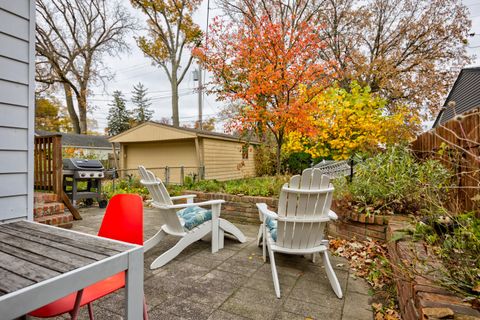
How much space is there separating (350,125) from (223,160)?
22.6ft

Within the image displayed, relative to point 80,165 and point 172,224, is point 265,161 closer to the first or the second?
→ point 80,165

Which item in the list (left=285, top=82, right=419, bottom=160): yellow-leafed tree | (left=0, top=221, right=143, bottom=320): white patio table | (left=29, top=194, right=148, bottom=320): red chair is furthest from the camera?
(left=285, top=82, right=419, bottom=160): yellow-leafed tree

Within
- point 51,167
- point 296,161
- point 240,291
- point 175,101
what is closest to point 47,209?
point 51,167

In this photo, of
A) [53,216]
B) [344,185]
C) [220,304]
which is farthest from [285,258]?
[53,216]

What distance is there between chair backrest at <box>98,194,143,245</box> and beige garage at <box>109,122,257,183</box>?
7.86 meters

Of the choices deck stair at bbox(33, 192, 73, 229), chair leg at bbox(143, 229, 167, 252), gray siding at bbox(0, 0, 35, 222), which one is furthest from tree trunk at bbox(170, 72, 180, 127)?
gray siding at bbox(0, 0, 35, 222)

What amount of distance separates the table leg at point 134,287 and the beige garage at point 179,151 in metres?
8.52

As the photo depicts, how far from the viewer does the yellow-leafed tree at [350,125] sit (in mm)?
5273

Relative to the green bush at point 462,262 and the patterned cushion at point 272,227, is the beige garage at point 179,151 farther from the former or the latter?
the green bush at point 462,262

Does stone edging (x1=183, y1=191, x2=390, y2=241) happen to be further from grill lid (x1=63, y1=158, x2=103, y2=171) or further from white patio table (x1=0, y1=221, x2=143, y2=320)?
white patio table (x1=0, y1=221, x2=143, y2=320)

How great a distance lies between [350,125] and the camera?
5.58m

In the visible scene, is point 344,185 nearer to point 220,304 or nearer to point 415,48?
point 220,304

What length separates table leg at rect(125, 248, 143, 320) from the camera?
1027 millimetres

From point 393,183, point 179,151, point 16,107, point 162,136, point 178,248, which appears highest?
point 162,136
